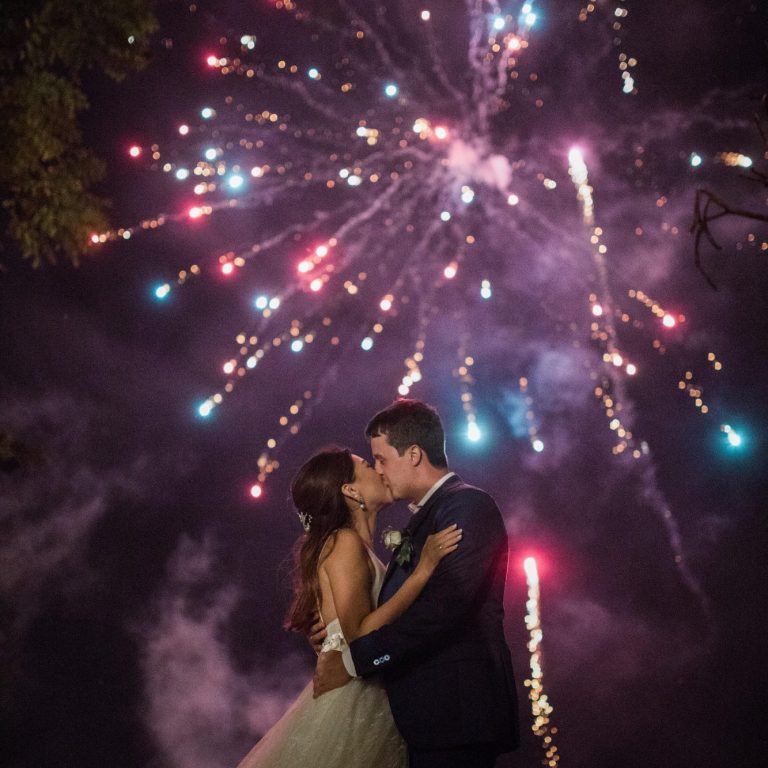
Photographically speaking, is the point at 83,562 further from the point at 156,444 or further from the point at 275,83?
the point at 275,83

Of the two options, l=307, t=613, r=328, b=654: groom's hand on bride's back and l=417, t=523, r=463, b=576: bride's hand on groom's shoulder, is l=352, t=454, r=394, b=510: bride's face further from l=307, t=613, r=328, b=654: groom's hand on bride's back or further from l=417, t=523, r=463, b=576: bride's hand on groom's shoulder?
l=417, t=523, r=463, b=576: bride's hand on groom's shoulder

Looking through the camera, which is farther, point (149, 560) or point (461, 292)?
point (461, 292)

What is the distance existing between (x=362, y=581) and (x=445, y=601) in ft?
2.60

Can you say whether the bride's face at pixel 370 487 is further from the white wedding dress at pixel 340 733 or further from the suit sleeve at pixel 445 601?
the suit sleeve at pixel 445 601

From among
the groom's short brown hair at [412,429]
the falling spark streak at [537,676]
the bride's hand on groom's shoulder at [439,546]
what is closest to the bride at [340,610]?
the bride's hand on groom's shoulder at [439,546]

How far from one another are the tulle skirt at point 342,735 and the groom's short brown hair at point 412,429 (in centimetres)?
116

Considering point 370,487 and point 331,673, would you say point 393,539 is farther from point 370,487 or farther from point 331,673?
point 370,487

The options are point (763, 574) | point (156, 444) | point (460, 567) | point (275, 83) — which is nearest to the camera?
point (460, 567)

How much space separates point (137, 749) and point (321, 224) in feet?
29.1

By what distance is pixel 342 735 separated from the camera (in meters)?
3.50

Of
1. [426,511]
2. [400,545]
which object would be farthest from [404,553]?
[426,511]

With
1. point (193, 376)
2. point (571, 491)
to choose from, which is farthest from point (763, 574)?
point (193, 376)

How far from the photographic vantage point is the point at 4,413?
11398mm

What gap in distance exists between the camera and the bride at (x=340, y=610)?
11.3 ft
